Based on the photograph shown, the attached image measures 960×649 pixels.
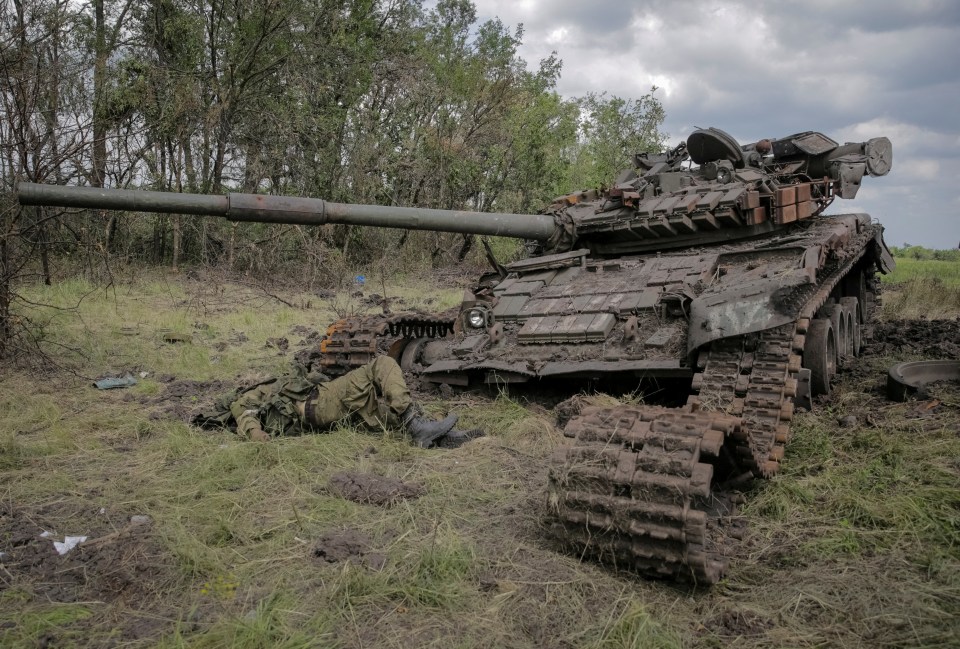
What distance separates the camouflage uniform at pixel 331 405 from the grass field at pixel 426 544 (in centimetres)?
26

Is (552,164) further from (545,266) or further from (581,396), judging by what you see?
(581,396)

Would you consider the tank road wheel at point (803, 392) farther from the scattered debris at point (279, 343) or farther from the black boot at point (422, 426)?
the scattered debris at point (279, 343)

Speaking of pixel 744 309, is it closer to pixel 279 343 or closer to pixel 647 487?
pixel 647 487

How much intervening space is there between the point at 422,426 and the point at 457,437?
31cm

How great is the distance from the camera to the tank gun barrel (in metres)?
6.13

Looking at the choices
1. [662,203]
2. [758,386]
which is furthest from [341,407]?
A: [662,203]

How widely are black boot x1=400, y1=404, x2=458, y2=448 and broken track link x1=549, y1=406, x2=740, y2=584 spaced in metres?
2.00

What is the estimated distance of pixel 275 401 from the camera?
634 cm

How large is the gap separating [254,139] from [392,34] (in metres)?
4.46

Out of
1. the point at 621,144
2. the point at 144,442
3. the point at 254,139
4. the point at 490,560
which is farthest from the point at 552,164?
the point at 490,560

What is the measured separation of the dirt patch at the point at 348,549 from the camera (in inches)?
149

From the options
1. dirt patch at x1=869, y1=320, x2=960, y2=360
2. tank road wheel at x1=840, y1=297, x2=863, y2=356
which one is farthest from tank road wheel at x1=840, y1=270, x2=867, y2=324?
dirt patch at x1=869, y1=320, x2=960, y2=360

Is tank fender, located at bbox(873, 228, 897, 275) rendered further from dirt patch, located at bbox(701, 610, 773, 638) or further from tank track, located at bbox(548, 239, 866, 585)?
dirt patch, located at bbox(701, 610, 773, 638)

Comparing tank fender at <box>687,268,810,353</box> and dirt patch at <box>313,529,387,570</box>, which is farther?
tank fender at <box>687,268,810,353</box>
